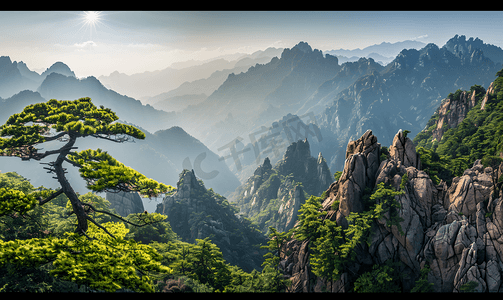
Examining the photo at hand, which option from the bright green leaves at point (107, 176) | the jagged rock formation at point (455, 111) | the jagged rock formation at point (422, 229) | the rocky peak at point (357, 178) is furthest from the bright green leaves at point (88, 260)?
the jagged rock formation at point (455, 111)

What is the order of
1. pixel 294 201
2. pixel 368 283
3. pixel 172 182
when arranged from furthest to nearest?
pixel 172 182 → pixel 294 201 → pixel 368 283

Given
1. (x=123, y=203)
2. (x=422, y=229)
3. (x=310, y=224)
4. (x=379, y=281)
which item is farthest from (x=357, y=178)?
(x=123, y=203)

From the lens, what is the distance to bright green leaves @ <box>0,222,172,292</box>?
6633 mm

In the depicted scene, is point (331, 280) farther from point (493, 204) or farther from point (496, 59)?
point (496, 59)

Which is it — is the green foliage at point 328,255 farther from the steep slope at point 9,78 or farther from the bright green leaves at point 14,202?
the steep slope at point 9,78

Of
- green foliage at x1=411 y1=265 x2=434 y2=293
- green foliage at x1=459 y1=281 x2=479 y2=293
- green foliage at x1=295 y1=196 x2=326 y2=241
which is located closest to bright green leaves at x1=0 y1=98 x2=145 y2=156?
green foliage at x1=295 y1=196 x2=326 y2=241

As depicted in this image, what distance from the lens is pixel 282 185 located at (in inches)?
2778

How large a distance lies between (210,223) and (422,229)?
35136 millimetres

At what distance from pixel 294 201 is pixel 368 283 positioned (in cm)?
4521

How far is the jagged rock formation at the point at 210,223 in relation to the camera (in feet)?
140

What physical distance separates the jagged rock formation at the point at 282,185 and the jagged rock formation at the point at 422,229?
43.2 m

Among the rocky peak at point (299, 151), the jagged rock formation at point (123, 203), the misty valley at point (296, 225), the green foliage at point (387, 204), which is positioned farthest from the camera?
the rocky peak at point (299, 151)

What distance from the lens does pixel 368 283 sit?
50.1 ft
